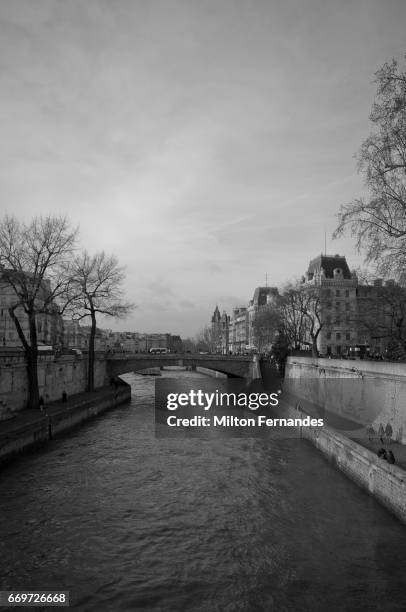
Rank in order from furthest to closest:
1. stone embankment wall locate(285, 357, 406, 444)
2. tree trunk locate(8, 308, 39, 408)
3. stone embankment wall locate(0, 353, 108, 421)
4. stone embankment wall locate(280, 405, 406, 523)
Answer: tree trunk locate(8, 308, 39, 408) < stone embankment wall locate(0, 353, 108, 421) < stone embankment wall locate(285, 357, 406, 444) < stone embankment wall locate(280, 405, 406, 523)

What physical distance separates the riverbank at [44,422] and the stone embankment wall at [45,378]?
93 cm

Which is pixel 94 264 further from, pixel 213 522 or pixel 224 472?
pixel 213 522

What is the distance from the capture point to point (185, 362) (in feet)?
193

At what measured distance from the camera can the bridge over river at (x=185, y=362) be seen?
2203 inches

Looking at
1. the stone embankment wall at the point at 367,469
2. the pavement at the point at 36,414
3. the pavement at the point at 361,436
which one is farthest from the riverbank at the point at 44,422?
the pavement at the point at 361,436

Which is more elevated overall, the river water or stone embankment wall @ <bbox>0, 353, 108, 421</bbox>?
stone embankment wall @ <bbox>0, 353, 108, 421</bbox>

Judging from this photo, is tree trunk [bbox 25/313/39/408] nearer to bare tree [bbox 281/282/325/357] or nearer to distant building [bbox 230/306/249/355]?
bare tree [bbox 281/282/325/357]

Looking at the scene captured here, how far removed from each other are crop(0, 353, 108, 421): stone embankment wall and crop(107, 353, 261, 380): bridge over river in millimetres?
2546

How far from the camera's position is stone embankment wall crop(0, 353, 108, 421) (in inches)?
1139

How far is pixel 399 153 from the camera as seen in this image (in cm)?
1942

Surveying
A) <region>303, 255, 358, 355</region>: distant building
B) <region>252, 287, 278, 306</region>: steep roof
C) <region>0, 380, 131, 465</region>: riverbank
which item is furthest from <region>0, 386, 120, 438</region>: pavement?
<region>252, 287, 278, 306</region>: steep roof

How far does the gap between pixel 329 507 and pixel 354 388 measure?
44.1 feet

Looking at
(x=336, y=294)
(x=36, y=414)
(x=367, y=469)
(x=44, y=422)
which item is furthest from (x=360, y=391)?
(x=336, y=294)

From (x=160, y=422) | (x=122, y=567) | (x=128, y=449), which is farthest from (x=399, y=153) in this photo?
(x=160, y=422)
